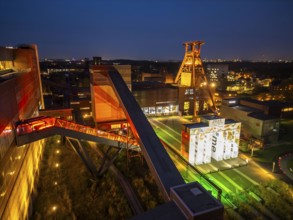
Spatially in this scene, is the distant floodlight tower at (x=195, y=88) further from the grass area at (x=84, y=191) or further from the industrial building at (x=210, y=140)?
the grass area at (x=84, y=191)

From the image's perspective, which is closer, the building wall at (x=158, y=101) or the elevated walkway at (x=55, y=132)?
the elevated walkway at (x=55, y=132)

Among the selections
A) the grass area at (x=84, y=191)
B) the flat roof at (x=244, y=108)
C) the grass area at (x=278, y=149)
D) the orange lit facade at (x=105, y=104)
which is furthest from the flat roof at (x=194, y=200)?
the flat roof at (x=244, y=108)

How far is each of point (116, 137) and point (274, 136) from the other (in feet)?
78.1

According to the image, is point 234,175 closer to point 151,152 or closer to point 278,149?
point 278,149

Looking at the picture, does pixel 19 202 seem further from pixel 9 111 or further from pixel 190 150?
pixel 190 150

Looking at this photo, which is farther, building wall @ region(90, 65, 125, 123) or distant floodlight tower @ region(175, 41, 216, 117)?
distant floodlight tower @ region(175, 41, 216, 117)

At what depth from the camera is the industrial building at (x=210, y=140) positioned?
22719 millimetres

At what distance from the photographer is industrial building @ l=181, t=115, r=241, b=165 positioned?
22.7 meters

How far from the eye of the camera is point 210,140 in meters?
23.3

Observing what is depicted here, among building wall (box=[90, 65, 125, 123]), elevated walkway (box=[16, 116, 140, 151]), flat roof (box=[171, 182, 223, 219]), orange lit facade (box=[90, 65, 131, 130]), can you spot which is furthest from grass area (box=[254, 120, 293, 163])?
building wall (box=[90, 65, 125, 123])

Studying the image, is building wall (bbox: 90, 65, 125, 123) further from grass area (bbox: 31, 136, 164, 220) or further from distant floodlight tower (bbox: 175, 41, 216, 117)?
distant floodlight tower (bbox: 175, 41, 216, 117)

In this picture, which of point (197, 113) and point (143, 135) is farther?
point (197, 113)

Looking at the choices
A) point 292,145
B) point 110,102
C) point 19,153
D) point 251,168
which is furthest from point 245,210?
point 110,102

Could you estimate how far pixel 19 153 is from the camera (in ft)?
42.5
